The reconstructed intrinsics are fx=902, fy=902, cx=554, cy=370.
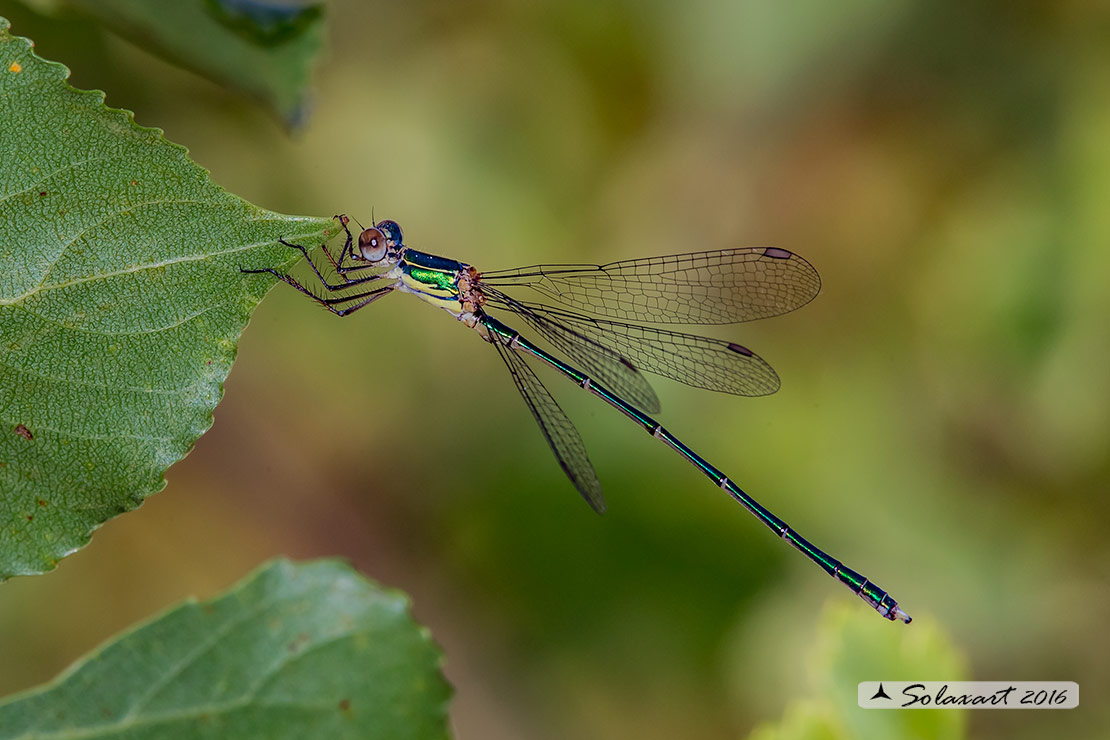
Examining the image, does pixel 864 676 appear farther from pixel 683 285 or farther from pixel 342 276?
pixel 342 276

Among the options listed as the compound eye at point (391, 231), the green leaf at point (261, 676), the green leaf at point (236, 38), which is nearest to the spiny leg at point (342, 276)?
the compound eye at point (391, 231)

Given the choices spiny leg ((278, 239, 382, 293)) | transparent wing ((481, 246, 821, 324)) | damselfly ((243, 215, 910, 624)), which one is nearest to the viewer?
spiny leg ((278, 239, 382, 293))

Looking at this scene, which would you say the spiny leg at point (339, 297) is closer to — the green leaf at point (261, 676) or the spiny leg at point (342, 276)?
the spiny leg at point (342, 276)

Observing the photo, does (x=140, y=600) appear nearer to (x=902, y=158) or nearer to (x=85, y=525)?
(x=85, y=525)

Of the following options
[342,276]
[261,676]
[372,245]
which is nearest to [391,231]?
[372,245]


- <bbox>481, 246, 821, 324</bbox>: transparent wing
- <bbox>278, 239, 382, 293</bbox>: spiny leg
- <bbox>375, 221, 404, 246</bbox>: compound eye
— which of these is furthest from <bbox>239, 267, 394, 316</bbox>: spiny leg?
<bbox>481, 246, 821, 324</bbox>: transparent wing

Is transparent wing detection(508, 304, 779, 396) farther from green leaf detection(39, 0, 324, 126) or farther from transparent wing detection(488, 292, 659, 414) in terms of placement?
green leaf detection(39, 0, 324, 126)

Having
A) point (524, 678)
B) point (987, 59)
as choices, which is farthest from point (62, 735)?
point (987, 59)
